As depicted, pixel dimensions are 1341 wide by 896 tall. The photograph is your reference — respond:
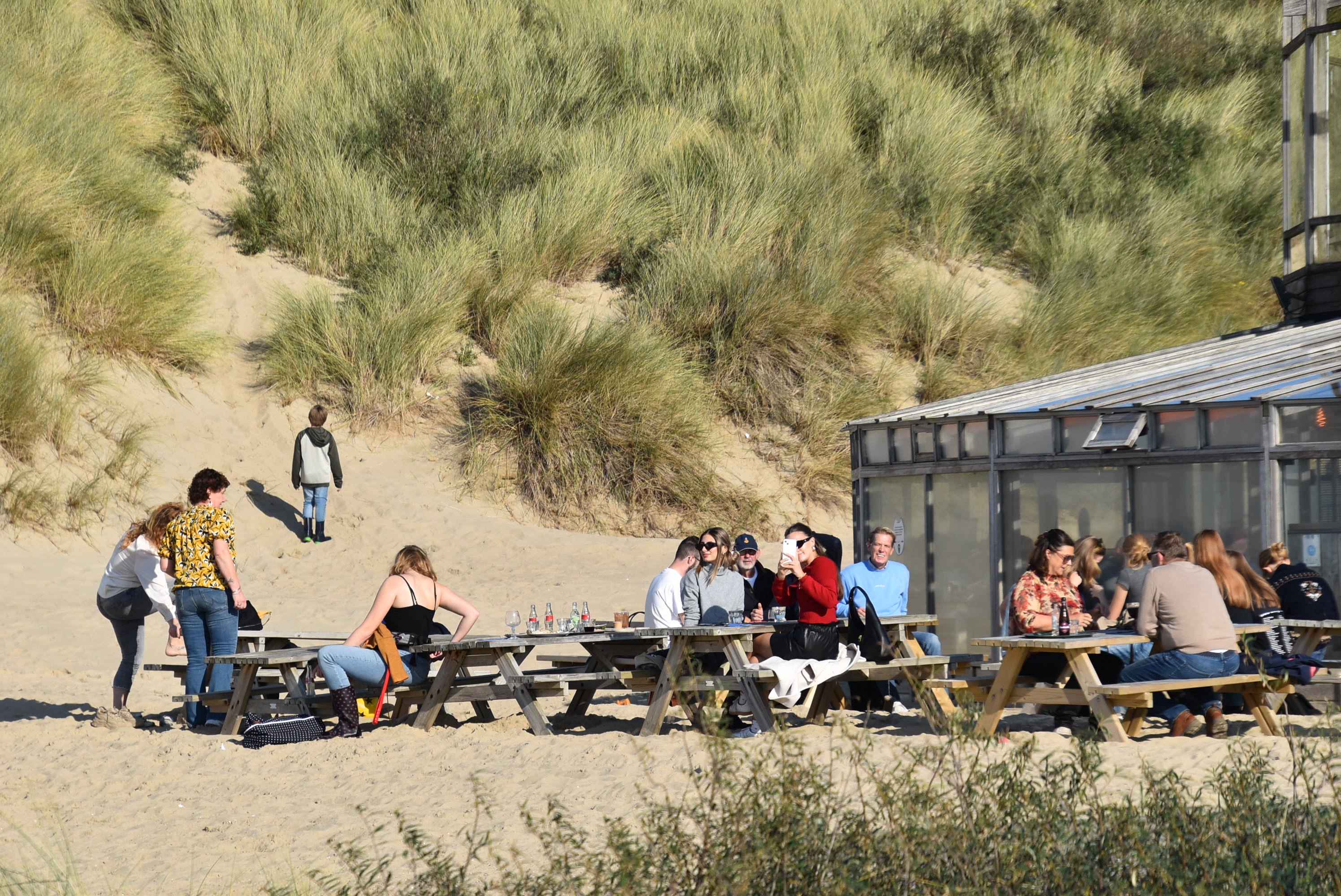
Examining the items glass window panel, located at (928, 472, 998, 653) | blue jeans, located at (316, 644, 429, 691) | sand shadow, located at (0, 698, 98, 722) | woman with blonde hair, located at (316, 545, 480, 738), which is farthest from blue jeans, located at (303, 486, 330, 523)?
blue jeans, located at (316, 644, 429, 691)

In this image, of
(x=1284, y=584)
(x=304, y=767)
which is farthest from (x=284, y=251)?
(x=1284, y=584)

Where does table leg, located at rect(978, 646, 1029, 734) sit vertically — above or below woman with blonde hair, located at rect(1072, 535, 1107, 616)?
below

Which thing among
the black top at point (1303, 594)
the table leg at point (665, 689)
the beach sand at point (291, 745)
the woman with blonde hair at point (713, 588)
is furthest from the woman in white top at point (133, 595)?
the black top at point (1303, 594)

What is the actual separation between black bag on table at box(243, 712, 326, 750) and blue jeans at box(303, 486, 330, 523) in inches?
330

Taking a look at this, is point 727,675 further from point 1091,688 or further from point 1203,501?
point 1203,501

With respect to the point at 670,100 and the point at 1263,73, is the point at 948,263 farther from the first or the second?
the point at 1263,73

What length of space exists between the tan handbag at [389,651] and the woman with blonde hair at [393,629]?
0.04m

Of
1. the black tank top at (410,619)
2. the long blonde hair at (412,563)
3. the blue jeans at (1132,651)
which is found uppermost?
the long blonde hair at (412,563)

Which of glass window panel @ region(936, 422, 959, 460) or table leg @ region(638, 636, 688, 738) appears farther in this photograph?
glass window panel @ region(936, 422, 959, 460)

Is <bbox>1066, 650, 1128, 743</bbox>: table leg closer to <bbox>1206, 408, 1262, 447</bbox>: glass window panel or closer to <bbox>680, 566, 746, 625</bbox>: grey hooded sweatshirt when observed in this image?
<bbox>680, 566, 746, 625</bbox>: grey hooded sweatshirt

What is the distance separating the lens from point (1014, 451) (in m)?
10.5

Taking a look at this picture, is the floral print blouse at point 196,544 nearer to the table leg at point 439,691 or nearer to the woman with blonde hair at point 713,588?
the table leg at point 439,691

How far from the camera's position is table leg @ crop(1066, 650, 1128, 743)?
7.17 metres

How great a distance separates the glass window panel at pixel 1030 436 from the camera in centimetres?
1034
